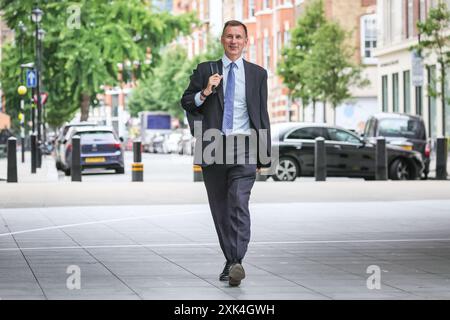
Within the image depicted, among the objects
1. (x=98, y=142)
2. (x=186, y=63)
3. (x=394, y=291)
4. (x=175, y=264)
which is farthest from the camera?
(x=186, y=63)

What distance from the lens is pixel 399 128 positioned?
35625 millimetres

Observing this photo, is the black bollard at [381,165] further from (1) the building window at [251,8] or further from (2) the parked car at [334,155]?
(1) the building window at [251,8]

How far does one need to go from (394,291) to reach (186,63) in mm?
94754

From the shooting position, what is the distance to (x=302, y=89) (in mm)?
60719

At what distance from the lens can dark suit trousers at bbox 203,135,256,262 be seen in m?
10.2

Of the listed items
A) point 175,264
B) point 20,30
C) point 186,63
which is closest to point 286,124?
point 175,264

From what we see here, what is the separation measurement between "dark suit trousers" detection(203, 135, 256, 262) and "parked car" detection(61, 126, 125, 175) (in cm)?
2869

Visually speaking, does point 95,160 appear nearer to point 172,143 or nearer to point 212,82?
point 212,82

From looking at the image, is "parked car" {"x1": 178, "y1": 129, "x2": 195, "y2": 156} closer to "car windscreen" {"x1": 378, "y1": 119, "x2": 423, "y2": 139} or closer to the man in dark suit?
"car windscreen" {"x1": 378, "y1": 119, "x2": 423, "y2": 139}

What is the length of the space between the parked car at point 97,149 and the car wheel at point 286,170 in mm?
8903

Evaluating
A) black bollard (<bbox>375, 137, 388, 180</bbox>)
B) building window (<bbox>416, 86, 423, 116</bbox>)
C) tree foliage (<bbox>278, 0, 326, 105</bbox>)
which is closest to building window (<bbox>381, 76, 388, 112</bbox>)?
tree foliage (<bbox>278, 0, 326, 105</bbox>)

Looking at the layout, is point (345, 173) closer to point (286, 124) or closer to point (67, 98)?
point (286, 124)

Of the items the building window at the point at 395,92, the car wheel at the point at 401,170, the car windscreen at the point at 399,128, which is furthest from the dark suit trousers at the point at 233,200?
the building window at the point at 395,92
